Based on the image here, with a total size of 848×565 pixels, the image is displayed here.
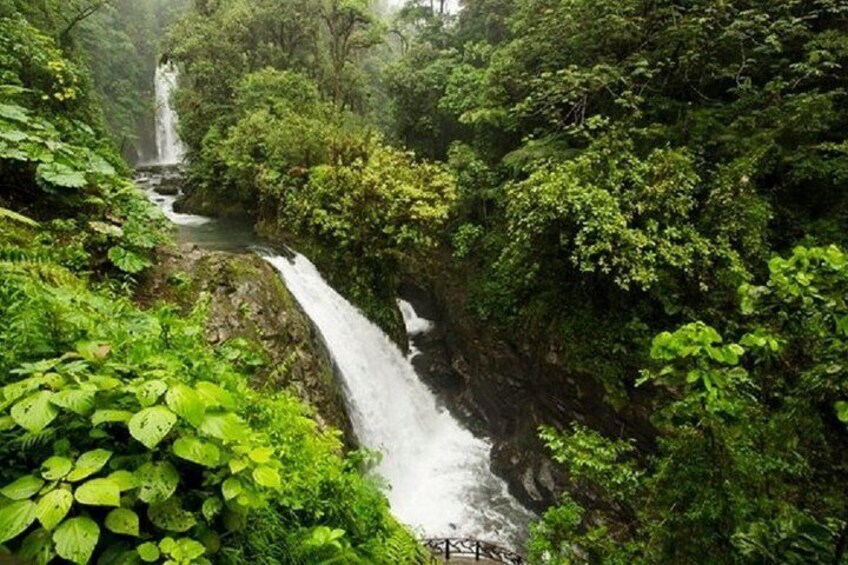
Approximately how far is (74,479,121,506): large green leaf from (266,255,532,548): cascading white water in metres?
6.98

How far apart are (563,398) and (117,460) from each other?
855 cm

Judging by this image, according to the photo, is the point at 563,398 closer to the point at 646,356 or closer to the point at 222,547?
the point at 646,356

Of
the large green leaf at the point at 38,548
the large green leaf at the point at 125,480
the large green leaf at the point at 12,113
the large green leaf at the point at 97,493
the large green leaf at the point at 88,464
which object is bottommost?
the large green leaf at the point at 38,548

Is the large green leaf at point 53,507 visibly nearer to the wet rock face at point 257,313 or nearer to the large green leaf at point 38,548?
the large green leaf at point 38,548

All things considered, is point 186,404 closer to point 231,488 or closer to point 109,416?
point 109,416

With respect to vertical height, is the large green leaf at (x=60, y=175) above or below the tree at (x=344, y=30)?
below

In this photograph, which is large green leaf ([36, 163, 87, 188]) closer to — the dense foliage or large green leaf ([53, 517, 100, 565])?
large green leaf ([53, 517, 100, 565])

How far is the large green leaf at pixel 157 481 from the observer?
1.72m

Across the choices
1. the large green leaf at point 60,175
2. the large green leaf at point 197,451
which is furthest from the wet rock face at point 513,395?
the large green leaf at point 60,175

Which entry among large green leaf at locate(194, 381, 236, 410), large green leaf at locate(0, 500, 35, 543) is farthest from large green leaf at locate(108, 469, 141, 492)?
large green leaf at locate(194, 381, 236, 410)

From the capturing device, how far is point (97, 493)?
1.58 meters

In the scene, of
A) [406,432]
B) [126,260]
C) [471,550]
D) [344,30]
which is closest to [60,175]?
[126,260]

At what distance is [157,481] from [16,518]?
1.31 ft

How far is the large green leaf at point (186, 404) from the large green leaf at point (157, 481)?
202 millimetres
